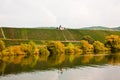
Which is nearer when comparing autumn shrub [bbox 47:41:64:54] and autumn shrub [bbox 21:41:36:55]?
autumn shrub [bbox 21:41:36:55]

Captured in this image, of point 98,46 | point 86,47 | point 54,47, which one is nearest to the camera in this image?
point 54,47

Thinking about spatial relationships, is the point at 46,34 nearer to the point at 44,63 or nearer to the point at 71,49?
the point at 71,49

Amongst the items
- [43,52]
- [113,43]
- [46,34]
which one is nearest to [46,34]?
[46,34]

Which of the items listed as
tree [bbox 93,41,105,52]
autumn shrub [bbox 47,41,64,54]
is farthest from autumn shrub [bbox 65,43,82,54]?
tree [bbox 93,41,105,52]

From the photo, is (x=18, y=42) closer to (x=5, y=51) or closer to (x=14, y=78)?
(x=5, y=51)

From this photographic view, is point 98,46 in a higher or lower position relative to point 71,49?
higher

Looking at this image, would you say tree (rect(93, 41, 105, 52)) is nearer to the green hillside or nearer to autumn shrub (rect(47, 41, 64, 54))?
autumn shrub (rect(47, 41, 64, 54))

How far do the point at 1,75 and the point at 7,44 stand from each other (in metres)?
59.3

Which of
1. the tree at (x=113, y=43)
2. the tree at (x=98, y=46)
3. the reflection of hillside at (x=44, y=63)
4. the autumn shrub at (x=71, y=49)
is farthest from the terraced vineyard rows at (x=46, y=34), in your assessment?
the reflection of hillside at (x=44, y=63)

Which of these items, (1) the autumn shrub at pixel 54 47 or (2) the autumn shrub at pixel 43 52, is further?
(1) the autumn shrub at pixel 54 47

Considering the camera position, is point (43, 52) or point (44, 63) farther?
Answer: point (43, 52)

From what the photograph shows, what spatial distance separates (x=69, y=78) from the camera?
49.9 m

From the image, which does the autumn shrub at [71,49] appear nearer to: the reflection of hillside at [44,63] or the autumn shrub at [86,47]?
the autumn shrub at [86,47]

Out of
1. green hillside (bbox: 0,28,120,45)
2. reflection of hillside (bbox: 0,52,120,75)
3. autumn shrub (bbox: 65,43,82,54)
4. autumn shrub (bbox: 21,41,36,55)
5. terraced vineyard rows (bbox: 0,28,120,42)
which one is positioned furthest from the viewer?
terraced vineyard rows (bbox: 0,28,120,42)
